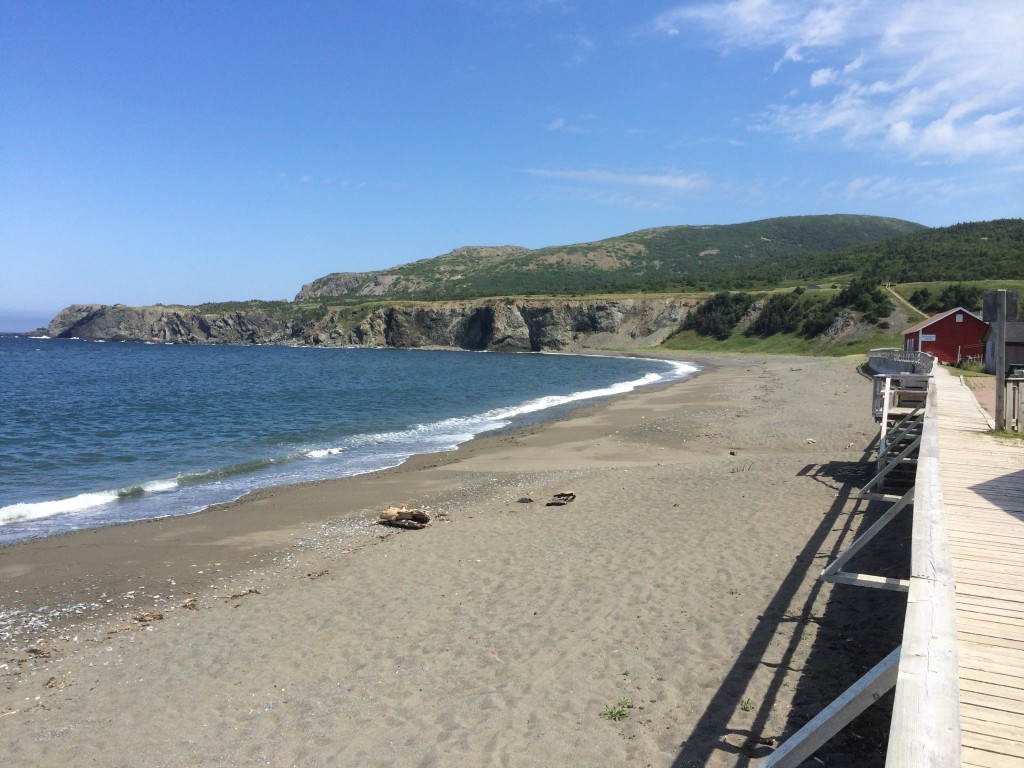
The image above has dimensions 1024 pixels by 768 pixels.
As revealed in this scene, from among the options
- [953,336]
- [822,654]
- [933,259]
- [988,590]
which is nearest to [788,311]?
[933,259]

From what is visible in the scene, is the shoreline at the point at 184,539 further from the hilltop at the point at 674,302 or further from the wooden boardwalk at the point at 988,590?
the hilltop at the point at 674,302

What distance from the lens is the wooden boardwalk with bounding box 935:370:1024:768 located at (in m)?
3.25

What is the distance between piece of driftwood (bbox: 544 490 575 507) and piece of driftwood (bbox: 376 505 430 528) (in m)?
2.47

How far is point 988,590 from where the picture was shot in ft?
16.0

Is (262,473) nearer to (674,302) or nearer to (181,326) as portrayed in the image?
(674,302)

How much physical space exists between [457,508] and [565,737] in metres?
8.45

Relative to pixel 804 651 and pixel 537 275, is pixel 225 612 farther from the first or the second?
pixel 537 275

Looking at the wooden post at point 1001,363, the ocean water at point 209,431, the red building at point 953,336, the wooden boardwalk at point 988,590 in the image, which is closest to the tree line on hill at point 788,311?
the red building at point 953,336

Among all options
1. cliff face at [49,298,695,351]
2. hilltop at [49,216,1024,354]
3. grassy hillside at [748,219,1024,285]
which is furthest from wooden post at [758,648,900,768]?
cliff face at [49,298,695,351]

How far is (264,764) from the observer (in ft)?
18.5

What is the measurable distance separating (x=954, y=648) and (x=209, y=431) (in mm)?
26429

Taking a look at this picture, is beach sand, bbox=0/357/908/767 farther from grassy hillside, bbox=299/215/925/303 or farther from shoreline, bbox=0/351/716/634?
grassy hillside, bbox=299/215/925/303

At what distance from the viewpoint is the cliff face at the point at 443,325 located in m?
108

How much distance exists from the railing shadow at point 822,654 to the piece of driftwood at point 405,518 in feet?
21.5
